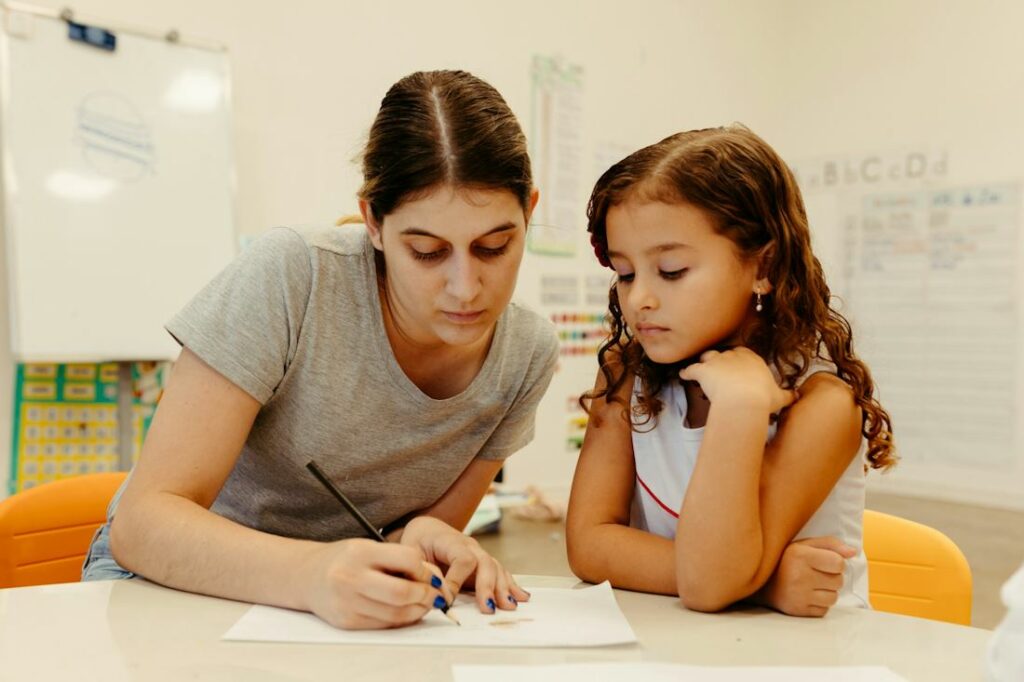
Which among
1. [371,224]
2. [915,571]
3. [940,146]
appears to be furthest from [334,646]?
[940,146]

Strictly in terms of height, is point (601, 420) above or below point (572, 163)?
below

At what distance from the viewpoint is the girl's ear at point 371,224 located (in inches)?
40.2

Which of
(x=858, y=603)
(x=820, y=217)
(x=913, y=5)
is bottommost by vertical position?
(x=858, y=603)

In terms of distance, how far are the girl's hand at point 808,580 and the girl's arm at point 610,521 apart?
107 millimetres

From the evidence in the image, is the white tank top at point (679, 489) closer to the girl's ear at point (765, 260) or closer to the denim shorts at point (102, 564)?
the girl's ear at point (765, 260)

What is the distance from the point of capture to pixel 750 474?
88 centimetres

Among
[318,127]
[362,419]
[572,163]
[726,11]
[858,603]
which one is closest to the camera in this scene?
[858,603]

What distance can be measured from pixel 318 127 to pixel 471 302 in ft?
6.78

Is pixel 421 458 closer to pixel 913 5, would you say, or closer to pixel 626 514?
pixel 626 514

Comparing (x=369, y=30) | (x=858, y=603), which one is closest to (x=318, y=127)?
(x=369, y=30)

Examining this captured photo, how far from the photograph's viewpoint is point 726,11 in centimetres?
411

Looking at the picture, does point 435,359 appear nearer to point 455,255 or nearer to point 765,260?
point 455,255

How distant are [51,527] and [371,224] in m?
0.63

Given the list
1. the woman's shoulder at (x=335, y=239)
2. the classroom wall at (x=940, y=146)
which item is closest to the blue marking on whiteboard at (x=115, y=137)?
the woman's shoulder at (x=335, y=239)
